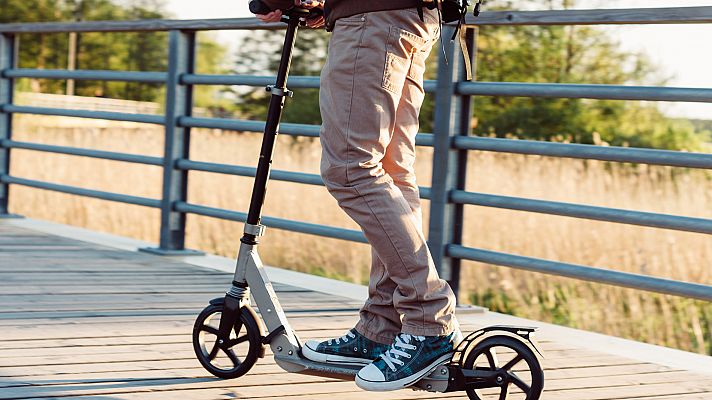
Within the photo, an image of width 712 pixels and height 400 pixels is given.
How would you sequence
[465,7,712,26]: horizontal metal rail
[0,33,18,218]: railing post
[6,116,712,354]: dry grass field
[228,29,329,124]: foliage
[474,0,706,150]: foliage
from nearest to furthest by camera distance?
1. [465,7,712,26]: horizontal metal rail
2. [6,116,712,354]: dry grass field
3. [0,33,18,218]: railing post
4. [474,0,706,150]: foliage
5. [228,29,329,124]: foliage

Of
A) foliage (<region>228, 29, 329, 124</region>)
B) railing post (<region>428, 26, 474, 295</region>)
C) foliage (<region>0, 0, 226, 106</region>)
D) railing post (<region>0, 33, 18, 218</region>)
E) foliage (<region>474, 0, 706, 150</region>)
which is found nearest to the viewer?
railing post (<region>428, 26, 474, 295</region>)

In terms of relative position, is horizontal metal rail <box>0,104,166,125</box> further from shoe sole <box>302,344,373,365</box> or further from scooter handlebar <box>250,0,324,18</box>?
shoe sole <box>302,344,373,365</box>

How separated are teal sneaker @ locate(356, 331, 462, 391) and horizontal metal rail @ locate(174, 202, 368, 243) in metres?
1.53

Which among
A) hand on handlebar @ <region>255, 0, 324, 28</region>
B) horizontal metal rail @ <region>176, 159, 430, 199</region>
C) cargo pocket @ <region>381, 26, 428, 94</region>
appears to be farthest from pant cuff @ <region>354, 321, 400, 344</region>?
horizontal metal rail @ <region>176, 159, 430, 199</region>

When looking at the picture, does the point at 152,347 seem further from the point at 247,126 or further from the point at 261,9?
the point at 247,126

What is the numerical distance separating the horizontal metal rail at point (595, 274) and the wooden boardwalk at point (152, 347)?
196 mm

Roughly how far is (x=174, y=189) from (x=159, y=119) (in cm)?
34

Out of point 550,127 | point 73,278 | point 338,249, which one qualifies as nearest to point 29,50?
point 550,127

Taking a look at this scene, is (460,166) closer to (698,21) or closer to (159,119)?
(698,21)

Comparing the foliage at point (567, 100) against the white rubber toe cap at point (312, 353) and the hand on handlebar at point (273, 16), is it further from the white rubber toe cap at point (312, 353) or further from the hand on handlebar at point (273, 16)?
the white rubber toe cap at point (312, 353)

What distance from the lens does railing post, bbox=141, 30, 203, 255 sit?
515 centimetres

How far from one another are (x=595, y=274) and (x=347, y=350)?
1.13 m

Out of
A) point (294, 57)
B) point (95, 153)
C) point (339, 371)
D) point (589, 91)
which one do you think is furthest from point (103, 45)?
point (339, 371)

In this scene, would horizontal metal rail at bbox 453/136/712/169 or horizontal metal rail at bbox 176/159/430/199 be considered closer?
horizontal metal rail at bbox 453/136/712/169
